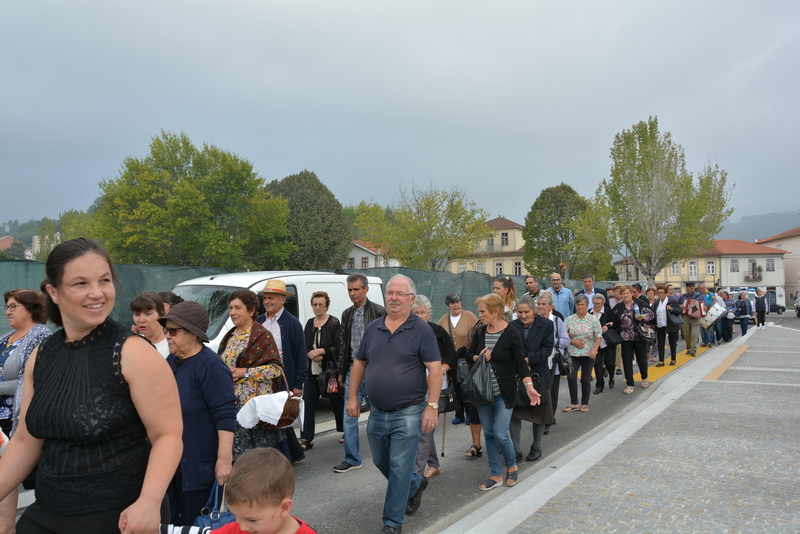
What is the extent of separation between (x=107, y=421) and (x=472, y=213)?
39.2 metres

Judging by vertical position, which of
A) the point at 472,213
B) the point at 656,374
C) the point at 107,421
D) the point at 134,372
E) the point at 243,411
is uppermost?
the point at 472,213

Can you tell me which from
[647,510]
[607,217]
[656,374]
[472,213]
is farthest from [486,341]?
[607,217]

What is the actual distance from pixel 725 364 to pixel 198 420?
13.3 meters

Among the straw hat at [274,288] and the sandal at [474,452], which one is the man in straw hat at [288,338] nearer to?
the straw hat at [274,288]

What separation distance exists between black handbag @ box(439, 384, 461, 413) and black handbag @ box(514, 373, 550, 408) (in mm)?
626

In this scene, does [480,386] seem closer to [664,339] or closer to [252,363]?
[252,363]

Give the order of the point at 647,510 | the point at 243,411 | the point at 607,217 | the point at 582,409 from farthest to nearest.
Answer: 1. the point at 607,217
2. the point at 582,409
3. the point at 647,510
4. the point at 243,411

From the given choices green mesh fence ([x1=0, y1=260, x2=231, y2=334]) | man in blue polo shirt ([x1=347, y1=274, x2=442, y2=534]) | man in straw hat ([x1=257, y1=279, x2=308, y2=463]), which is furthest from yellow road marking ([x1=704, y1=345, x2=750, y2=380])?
green mesh fence ([x1=0, y1=260, x2=231, y2=334])

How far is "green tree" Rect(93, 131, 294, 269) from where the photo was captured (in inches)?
1736

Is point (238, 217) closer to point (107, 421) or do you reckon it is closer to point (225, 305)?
point (225, 305)

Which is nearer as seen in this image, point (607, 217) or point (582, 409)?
point (582, 409)

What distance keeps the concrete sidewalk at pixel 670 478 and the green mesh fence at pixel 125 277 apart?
6.28 meters

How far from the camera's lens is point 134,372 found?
203 centimetres

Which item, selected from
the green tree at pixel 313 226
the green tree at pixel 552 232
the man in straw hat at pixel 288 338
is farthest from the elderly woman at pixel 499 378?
the green tree at pixel 552 232
